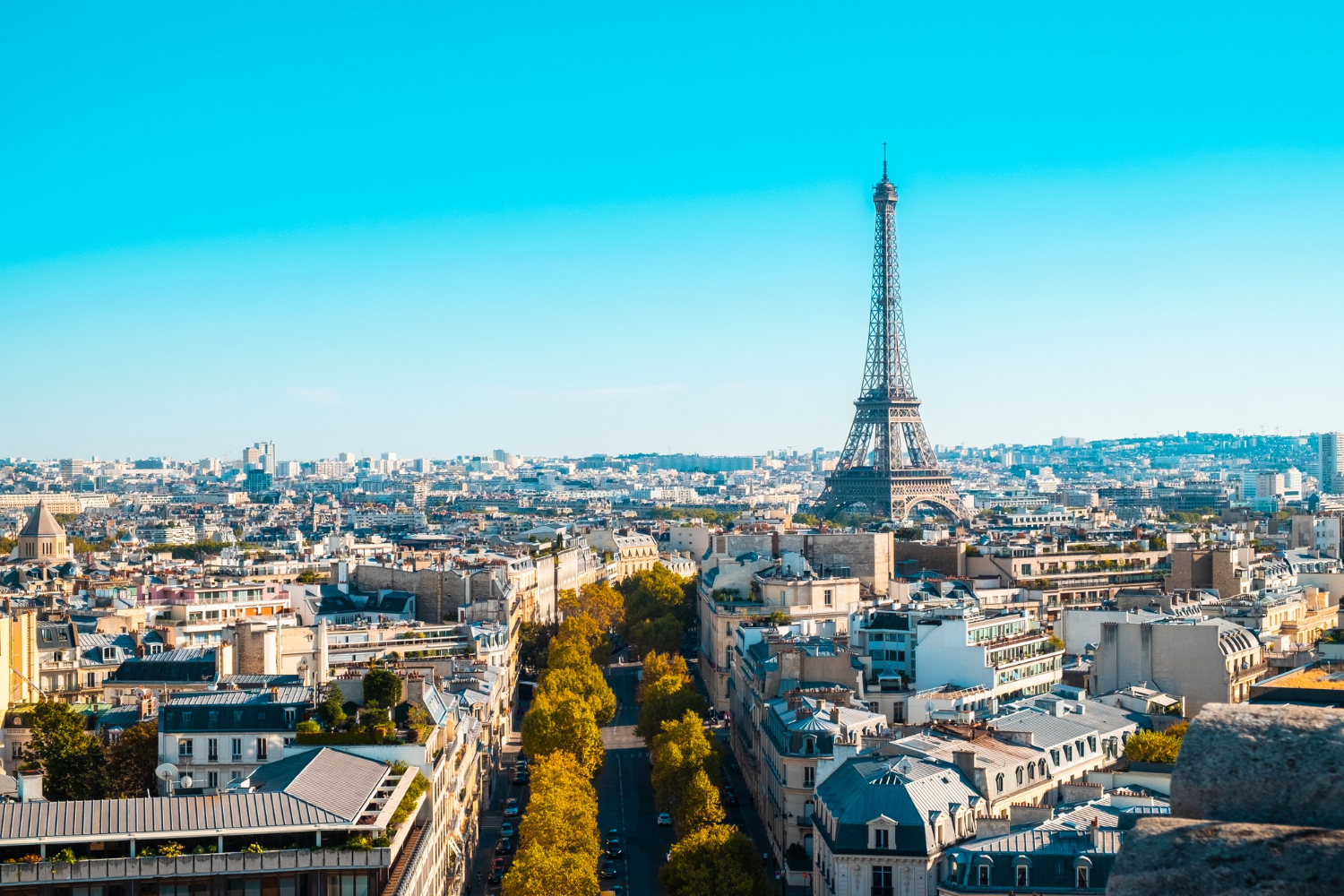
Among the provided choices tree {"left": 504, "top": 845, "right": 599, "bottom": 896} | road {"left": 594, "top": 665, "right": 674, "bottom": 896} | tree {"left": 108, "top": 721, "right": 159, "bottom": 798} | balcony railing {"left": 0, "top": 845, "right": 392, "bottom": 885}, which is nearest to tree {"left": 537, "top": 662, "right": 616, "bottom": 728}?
road {"left": 594, "top": 665, "right": 674, "bottom": 896}

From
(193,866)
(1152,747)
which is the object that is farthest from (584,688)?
(193,866)

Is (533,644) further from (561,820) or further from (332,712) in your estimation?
(332,712)

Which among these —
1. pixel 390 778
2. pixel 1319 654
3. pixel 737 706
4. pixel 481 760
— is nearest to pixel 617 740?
pixel 737 706

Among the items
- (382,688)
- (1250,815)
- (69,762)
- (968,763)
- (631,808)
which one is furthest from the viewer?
(631,808)

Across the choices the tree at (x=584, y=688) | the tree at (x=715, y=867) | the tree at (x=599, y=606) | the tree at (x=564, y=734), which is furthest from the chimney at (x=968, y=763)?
the tree at (x=599, y=606)

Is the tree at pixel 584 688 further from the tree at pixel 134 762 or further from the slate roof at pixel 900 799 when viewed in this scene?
the slate roof at pixel 900 799

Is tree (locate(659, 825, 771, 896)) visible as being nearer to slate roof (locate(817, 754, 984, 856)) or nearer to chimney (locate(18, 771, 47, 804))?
slate roof (locate(817, 754, 984, 856))
